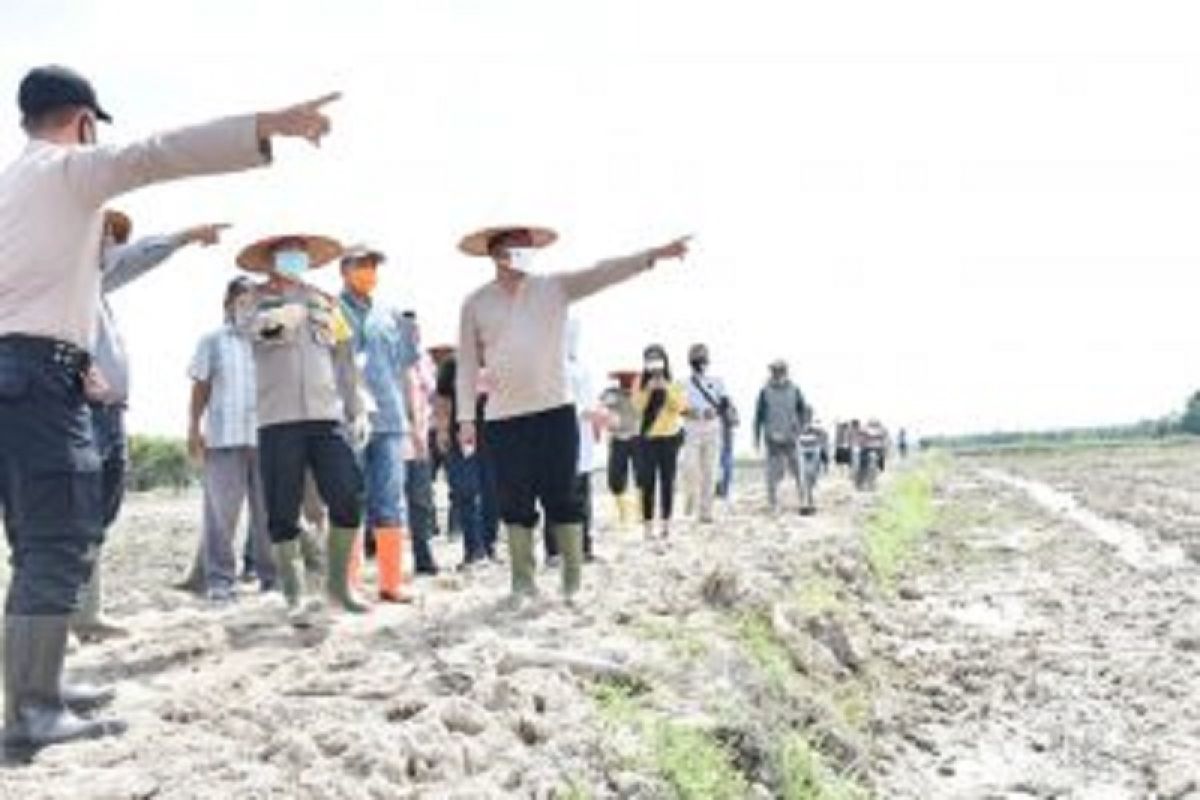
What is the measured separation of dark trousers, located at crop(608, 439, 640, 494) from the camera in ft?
53.2

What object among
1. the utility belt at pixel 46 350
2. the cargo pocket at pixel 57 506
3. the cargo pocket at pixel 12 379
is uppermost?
the utility belt at pixel 46 350

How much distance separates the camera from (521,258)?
8664 millimetres

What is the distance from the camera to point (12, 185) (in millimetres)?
5461

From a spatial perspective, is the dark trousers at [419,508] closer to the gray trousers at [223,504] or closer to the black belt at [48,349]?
the gray trousers at [223,504]

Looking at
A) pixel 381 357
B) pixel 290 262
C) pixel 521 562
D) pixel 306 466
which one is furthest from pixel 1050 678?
pixel 290 262

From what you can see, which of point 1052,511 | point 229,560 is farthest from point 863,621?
point 1052,511

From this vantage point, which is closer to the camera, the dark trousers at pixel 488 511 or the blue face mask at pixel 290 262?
the blue face mask at pixel 290 262

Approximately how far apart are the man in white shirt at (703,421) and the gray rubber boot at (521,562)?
8.26 meters

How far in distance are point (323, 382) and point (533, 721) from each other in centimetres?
253

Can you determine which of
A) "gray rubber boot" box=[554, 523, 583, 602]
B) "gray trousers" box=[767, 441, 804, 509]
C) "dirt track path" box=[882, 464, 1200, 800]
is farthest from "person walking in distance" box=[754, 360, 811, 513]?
"gray rubber boot" box=[554, 523, 583, 602]

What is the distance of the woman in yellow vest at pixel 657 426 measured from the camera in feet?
49.3

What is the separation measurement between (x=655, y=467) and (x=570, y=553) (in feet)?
20.6

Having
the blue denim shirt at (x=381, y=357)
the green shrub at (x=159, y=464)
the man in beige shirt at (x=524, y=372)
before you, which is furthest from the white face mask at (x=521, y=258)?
the green shrub at (x=159, y=464)

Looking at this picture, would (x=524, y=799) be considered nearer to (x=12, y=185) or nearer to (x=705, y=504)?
(x=12, y=185)
